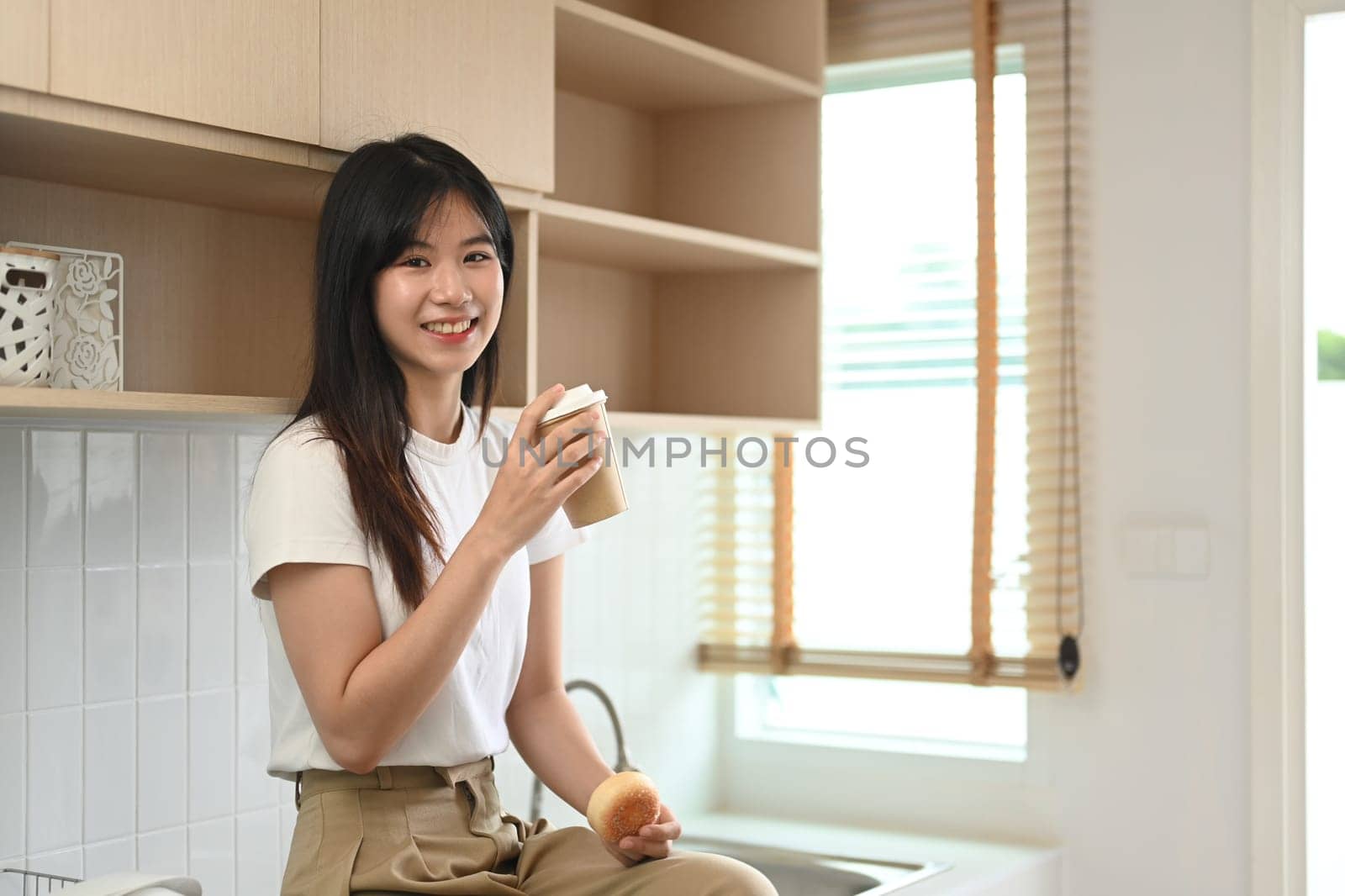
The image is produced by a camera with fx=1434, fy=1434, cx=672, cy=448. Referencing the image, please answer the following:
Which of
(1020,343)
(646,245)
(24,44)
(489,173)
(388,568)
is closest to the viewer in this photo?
(24,44)

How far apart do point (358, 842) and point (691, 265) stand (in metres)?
1.43

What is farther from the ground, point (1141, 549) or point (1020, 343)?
point (1020, 343)

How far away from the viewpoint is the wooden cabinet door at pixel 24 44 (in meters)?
1.35

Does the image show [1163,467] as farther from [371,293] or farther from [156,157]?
[156,157]

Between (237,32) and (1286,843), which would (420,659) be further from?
(1286,843)

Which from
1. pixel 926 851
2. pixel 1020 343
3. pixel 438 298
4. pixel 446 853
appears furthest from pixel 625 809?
pixel 1020 343

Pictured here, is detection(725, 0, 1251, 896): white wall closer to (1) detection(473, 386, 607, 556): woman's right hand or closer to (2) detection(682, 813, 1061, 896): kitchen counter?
(2) detection(682, 813, 1061, 896): kitchen counter

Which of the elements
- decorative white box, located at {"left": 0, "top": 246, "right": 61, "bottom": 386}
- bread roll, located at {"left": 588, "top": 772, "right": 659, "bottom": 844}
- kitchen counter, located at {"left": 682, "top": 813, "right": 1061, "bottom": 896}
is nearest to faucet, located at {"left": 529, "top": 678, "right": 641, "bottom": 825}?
kitchen counter, located at {"left": 682, "top": 813, "right": 1061, "bottom": 896}

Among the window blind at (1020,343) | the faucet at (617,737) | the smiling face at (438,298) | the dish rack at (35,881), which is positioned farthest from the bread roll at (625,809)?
the window blind at (1020,343)

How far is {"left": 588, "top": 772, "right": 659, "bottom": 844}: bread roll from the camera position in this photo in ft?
4.77

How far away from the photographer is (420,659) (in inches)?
54.4

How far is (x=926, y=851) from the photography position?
2650mm

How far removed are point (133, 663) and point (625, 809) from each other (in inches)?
31.2

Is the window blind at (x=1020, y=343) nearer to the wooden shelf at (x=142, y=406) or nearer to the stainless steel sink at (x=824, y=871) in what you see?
the stainless steel sink at (x=824, y=871)
